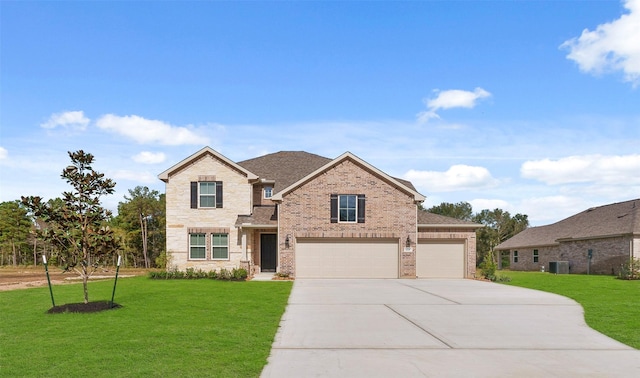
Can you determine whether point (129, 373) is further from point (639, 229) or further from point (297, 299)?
point (639, 229)

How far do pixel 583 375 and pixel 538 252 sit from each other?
38.0 m

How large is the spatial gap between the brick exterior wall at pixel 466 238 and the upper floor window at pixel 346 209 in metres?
3.56

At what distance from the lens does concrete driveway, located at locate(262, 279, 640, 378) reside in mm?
7234

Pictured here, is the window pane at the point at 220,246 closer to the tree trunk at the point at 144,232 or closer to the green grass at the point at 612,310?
the green grass at the point at 612,310

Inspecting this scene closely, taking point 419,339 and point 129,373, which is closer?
point 129,373

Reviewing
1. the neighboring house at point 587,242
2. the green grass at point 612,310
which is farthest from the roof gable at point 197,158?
the neighboring house at point 587,242

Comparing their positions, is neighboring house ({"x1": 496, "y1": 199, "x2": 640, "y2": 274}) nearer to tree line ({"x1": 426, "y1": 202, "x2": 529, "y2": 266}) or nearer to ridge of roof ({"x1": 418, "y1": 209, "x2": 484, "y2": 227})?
ridge of roof ({"x1": 418, "y1": 209, "x2": 484, "y2": 227})

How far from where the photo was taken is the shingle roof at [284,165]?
32406 millimetres

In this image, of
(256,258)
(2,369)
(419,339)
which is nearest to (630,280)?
(256,258)

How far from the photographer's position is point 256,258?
2719cm

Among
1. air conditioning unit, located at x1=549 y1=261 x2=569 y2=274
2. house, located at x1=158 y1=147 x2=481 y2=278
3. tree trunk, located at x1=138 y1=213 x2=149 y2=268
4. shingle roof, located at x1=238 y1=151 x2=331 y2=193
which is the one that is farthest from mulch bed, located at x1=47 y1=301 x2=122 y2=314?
tree trunk, located at x1=138 y1=213 x2=149 y2=268

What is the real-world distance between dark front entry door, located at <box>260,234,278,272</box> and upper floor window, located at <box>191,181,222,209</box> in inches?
125

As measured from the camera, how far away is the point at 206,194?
2709 cm

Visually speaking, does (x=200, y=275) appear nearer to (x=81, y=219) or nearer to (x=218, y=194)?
(x=218, y=194)
